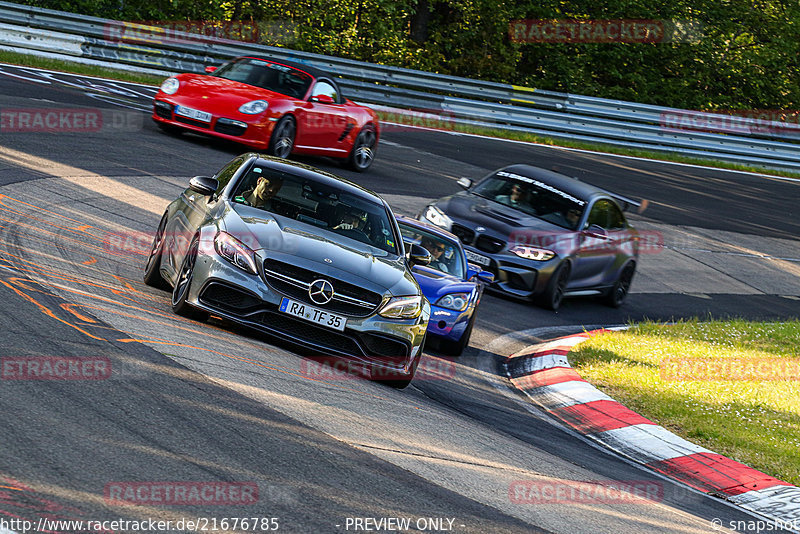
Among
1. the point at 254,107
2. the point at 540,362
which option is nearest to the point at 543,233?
the point at 540,362

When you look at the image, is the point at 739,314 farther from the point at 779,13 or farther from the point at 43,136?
the point at 779,13

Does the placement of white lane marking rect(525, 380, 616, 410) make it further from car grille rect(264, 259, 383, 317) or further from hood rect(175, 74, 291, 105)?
hood rect(175, 74, 291, 105)

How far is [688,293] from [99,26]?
14474 mm

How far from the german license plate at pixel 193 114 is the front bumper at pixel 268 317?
9.16m

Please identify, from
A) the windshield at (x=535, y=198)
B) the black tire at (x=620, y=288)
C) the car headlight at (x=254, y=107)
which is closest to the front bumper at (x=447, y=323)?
the windshield at (x=535, y=198)

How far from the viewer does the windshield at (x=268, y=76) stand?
1752cm

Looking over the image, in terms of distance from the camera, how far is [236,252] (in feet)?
25.5

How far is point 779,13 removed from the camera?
38.9 meters

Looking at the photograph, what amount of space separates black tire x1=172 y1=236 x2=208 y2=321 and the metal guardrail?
16564 millimetres

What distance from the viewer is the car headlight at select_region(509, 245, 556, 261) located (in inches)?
539

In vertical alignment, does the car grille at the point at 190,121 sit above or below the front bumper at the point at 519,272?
above

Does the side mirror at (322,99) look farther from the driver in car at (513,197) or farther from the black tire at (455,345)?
the black tire at (455,345)

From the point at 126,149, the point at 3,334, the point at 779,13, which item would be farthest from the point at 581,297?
the point at 779,13

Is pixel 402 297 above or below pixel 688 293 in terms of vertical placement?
above
